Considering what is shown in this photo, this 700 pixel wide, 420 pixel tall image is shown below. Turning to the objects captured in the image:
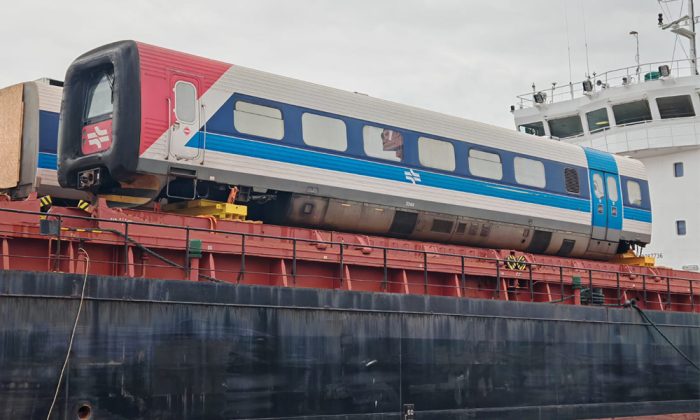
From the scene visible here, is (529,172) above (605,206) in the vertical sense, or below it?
above

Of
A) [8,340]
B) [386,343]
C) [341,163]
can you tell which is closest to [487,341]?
[386,343]

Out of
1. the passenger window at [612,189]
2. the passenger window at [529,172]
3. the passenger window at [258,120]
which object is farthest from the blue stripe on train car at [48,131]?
the passenger window at [612,189]

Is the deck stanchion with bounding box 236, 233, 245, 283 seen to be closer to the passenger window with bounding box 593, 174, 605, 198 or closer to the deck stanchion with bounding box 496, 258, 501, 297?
the deck stanchion with bounding box 496, 258, 501, 297

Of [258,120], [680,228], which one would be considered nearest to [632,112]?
[680,228]

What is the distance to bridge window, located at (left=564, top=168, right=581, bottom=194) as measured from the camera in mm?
23656

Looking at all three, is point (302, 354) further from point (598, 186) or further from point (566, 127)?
point (566, 127)

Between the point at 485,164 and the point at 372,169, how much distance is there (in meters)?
3.65

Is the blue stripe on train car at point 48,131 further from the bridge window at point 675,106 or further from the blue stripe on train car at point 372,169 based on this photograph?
the bridge window at point 675,106

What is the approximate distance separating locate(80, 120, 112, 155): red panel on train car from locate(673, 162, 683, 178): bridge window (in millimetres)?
19619

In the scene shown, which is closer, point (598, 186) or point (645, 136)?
point (598, 186)

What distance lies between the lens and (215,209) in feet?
54.3

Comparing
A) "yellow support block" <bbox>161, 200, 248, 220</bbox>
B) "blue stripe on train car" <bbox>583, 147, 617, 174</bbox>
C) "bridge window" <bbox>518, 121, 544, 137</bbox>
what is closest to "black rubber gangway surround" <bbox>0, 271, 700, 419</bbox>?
"yellow support block" <bbox>161, 200, 248, 220</bbox>

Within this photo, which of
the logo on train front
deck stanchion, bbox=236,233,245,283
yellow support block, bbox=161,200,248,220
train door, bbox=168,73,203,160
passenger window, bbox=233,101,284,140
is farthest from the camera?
the logo on train front

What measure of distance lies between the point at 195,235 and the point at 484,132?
29.0ft
